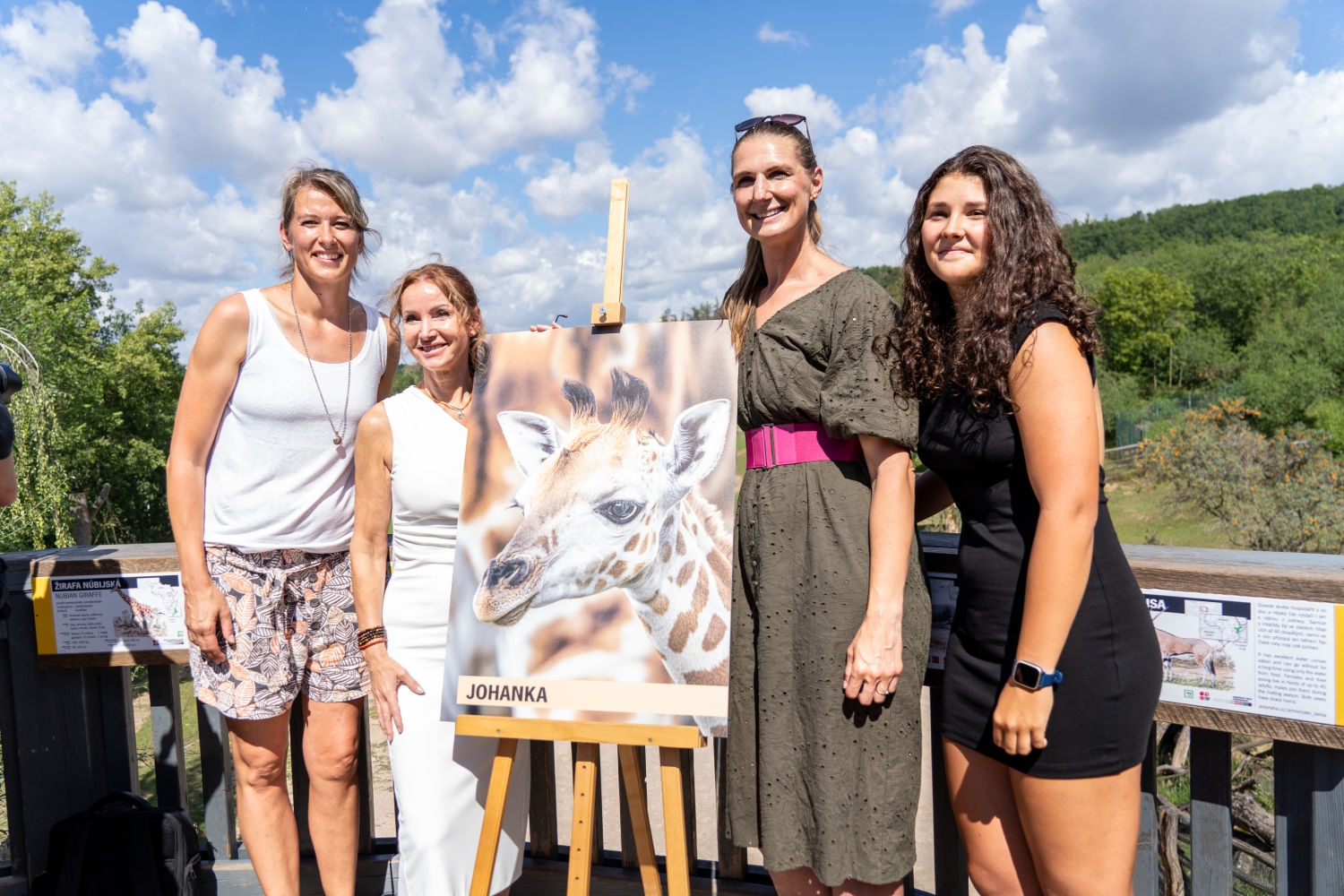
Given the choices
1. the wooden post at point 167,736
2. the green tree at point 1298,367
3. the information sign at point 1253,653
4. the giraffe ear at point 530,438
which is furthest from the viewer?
the green tree at point 1298,367

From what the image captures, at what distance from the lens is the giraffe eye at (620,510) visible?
213 centimetres

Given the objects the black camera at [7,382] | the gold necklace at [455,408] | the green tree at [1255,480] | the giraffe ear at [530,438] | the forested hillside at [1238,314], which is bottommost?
the green tree at [1255,480]

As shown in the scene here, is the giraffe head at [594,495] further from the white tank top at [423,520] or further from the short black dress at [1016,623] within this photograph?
the short black dress at [1016,623]

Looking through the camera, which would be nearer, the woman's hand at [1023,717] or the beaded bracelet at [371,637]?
the woman's hand at [1023,717]

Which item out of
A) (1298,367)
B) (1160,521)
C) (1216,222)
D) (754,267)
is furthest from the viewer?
(1216,222)

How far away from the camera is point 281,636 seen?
237cm

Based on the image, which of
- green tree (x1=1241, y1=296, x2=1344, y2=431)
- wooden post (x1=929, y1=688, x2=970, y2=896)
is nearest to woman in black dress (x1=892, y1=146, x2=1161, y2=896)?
wooden post (x1=929, y1=688, x2=970, y2=896)

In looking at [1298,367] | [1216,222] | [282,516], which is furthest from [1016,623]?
[1216,222]

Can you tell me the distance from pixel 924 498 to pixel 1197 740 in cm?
83

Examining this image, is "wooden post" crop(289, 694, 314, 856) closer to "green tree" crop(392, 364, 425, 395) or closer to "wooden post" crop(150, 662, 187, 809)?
"wooden post" crop(150, 662, 187, 809)

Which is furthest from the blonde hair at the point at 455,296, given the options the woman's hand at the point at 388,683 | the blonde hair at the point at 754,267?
the woman's hand at the point at 388,683

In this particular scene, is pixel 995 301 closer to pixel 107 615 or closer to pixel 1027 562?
pixel 1027 562

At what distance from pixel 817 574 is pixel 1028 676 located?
1.54 feet

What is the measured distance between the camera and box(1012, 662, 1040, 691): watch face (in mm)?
1637
